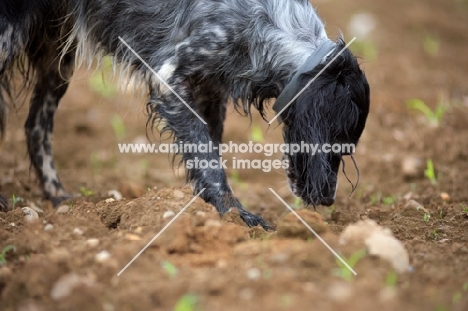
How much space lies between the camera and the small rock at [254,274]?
268 centimetres

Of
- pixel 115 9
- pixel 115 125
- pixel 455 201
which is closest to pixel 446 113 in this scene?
pixel 455 201

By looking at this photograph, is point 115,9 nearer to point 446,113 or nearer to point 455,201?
point 455,201

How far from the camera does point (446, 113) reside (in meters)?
6.54

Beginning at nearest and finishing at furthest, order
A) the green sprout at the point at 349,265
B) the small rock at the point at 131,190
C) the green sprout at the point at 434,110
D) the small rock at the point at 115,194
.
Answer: the green sprout at the point at 349,265, the small rock at the point at 115,194, the small rock at the point at 131,190, the green sprout at the point at 434,110

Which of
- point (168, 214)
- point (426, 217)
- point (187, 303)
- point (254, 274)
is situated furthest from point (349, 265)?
point (426, 217)

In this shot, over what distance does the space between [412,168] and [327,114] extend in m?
1.93

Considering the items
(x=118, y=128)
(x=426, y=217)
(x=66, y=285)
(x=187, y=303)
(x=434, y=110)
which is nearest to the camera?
(x=187, y=303)

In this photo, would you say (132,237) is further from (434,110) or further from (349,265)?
(434,110)

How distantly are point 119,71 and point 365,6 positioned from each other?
22.5 ft

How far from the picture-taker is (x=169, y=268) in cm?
280

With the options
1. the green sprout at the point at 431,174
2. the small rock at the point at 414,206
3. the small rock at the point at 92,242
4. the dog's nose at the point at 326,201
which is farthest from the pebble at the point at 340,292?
the green sprout at the point at 431,174

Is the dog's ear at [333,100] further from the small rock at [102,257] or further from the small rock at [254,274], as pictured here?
the small rock at [102,257]

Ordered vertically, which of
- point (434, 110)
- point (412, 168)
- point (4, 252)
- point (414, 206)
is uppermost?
point (4, 252)

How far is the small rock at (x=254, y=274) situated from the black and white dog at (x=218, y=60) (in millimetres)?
1087
